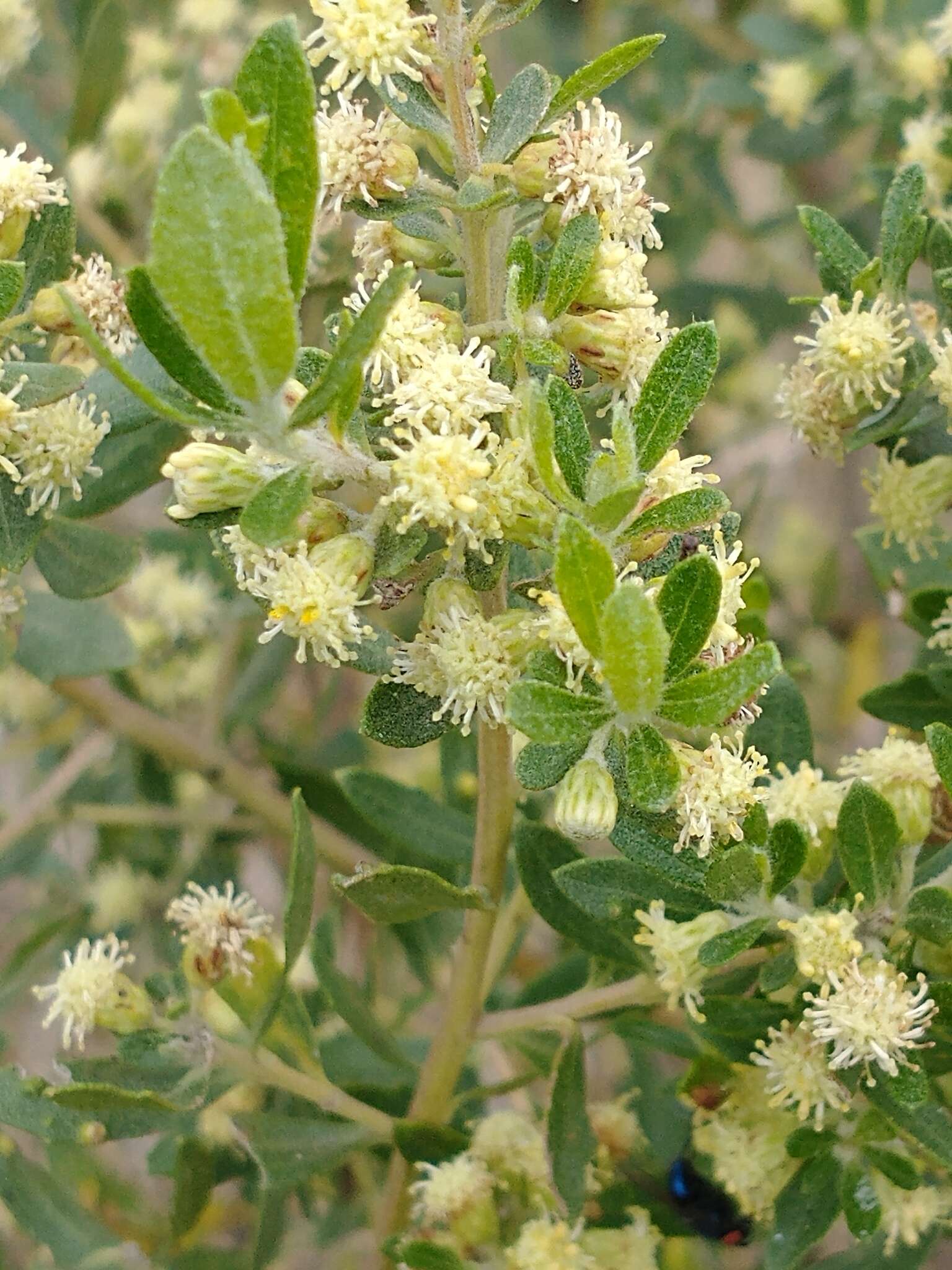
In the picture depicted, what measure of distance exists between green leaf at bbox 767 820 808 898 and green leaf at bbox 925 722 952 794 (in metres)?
0.09

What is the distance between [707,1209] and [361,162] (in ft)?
3.01

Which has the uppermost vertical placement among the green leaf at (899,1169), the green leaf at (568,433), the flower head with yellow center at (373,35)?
the flower head with yellow center at (373,35)

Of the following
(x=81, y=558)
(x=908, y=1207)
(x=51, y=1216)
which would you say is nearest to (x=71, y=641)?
(x=81, y=558)

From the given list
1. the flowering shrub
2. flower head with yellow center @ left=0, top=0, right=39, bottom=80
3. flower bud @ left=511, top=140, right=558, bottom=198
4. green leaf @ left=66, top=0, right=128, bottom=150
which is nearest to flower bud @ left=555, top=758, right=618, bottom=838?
the flowering shrub

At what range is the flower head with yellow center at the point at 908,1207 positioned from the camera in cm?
100

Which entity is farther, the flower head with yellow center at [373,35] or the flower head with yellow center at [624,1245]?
the flower head with yellow center at [624,1245]

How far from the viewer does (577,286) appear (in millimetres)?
708

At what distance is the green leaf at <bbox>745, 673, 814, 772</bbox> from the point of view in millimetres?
1008

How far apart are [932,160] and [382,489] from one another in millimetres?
787

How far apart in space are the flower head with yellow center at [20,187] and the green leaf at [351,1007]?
2.16ft

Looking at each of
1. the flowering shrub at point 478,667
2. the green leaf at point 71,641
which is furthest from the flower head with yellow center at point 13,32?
the green leaf at point 71,641

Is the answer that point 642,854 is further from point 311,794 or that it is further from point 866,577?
point 866,577

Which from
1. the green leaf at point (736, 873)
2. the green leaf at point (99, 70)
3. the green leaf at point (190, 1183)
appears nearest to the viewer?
the green leaf at point (736, 873)

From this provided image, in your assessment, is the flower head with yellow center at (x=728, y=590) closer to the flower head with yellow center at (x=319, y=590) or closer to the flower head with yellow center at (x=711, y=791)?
the flower head with yellow center at (x=711, y=791)
